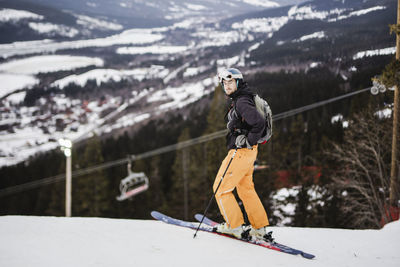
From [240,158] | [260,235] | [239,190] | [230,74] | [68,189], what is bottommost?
[68,189]

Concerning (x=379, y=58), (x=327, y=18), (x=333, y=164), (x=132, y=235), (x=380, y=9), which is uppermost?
(x=327, y=18)

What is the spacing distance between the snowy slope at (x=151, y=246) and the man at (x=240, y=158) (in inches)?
11.3

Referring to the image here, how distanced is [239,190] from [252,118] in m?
0.99

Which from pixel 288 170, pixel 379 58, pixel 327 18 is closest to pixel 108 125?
pixel 327 18

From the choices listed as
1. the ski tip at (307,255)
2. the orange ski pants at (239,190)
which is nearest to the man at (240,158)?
the orange ski pants at (239,190)

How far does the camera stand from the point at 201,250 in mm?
3740

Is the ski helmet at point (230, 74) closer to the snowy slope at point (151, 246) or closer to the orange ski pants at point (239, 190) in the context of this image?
the orange ski pants at point (239, 190)

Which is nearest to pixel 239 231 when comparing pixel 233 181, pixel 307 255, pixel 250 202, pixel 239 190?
pixel 250 202

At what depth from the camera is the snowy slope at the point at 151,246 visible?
10.6 ft

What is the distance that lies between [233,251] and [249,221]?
2.00 ft

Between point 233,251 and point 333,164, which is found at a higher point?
point 233,251

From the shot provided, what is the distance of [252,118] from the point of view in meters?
3.81

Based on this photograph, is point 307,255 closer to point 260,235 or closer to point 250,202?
point 260,235

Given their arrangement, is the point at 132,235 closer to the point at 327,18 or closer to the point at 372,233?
the point at 372,233
